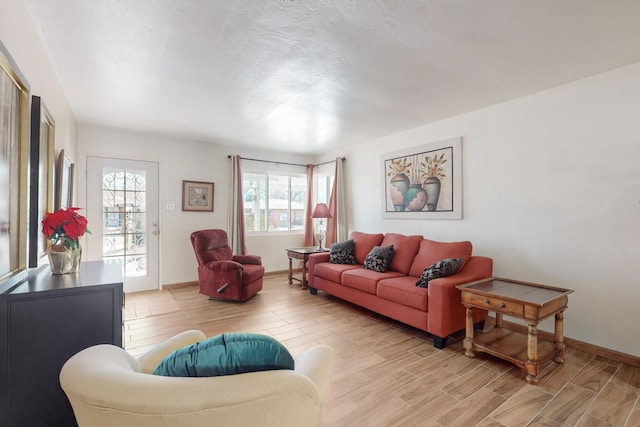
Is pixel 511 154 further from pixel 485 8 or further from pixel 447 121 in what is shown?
pixel 485 8

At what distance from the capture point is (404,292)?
3.06 m

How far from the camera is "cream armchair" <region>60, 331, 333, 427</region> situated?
0.71 meters

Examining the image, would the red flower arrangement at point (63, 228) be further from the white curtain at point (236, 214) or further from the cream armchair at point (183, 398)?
the white curtain at point (236, 214)

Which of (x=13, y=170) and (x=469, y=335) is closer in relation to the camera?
(x=13, y=170)

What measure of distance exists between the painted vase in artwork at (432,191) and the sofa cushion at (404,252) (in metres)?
0.49

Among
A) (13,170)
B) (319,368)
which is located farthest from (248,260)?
(319,368)

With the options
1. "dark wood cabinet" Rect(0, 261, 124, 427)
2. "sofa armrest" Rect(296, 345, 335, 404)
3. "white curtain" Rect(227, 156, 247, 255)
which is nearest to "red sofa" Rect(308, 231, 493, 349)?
"white curtain" Rect(227, 156, 247, 255)

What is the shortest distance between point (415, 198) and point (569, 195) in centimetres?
171

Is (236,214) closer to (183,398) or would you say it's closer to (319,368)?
(319,368)

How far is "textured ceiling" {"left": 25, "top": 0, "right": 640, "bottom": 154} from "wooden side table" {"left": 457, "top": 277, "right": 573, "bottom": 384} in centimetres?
185

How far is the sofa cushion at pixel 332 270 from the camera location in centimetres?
400

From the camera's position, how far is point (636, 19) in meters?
1.90

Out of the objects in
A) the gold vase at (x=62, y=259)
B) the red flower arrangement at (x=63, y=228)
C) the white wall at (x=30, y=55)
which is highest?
the white wall at (x=30, y=55)

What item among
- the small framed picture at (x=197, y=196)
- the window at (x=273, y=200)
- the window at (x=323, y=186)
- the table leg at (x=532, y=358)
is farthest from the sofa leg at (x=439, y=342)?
the small framed picture at (x=197, y=196)
